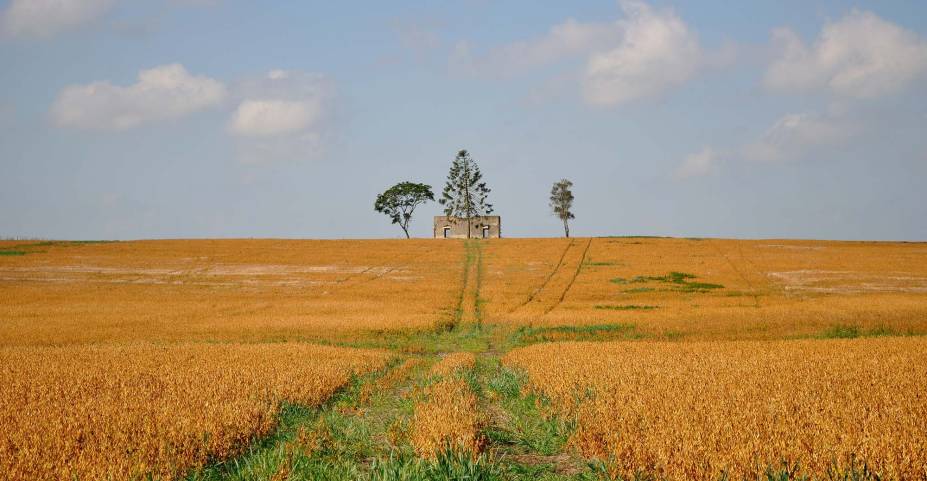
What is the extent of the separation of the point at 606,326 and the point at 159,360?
66.0 feet

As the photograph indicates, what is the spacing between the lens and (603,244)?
247 feet

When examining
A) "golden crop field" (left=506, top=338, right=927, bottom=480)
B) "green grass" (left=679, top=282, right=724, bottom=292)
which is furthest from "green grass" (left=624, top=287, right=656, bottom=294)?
"golden crop field" (left=506, top=338, right=927, bottom=480)

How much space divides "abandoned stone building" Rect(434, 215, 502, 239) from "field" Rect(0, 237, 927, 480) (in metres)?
47.5

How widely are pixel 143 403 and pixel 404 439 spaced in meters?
5.27

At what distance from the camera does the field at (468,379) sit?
327 inches

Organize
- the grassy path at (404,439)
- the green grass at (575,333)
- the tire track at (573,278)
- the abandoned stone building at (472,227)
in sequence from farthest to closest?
the abandoned stone building at (472,227), the tire track at (573,278), the green grass at (575,333), the grassy path at (404,439)

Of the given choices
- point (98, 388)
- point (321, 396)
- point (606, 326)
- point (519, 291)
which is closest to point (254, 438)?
point (321, 396)

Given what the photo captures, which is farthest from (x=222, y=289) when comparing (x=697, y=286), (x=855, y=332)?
(x=855, y=332)

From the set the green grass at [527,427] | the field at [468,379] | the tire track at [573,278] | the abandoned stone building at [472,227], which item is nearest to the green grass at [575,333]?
the field at [468,379]

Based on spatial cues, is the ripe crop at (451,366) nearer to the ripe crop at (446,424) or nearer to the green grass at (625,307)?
the ripe crop at (446,424)

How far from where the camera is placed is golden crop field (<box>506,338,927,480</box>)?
7.60 m

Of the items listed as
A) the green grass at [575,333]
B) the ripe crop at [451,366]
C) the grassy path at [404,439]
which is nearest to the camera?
the grassy path at [404,439]

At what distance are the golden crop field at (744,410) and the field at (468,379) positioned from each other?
55mm

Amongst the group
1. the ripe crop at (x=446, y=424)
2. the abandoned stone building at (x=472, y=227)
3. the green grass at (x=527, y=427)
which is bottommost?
Answer: the green grass at (x=527, y=427)
